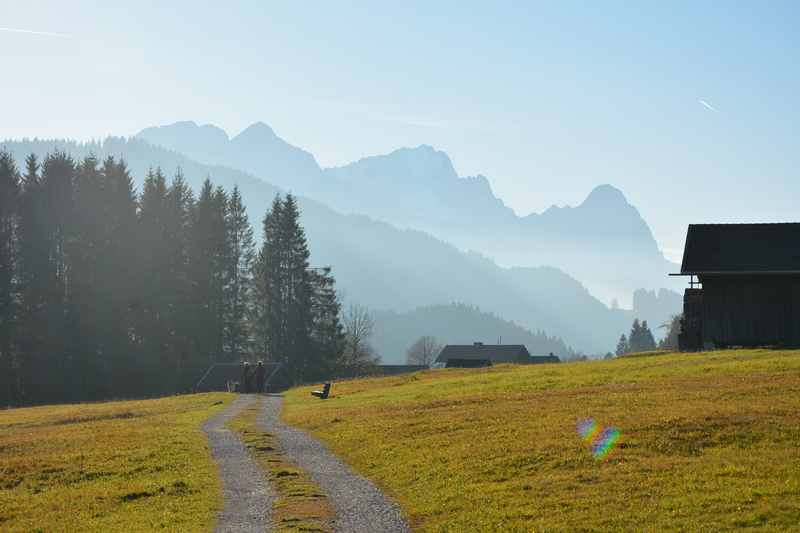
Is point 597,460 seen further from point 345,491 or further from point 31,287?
point 31,287

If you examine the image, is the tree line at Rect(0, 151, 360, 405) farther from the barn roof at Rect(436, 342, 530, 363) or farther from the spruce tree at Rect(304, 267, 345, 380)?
the barn roof at Rect(436, 342, 530, 363)

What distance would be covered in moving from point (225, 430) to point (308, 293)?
73445 millimetres

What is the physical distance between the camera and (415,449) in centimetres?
3088

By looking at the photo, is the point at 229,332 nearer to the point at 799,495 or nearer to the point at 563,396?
the point at 563,396

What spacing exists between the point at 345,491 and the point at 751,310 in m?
49.0

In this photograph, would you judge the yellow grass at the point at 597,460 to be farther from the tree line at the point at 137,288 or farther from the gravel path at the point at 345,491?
the tree line at the point at 137,288

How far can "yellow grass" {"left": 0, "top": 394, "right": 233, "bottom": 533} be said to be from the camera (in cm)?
2316

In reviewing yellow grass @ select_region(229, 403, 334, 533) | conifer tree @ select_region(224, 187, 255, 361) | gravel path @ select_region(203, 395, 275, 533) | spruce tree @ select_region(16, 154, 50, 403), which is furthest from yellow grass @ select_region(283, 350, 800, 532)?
conifer tree @ select_region(224, 187, 255, 361)

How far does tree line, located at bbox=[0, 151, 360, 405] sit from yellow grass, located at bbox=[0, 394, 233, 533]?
139 ft

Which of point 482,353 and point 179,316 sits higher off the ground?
point 179,316

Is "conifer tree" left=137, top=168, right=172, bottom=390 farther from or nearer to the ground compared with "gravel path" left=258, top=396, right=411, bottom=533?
farther from the ground

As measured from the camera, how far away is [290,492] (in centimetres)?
2514

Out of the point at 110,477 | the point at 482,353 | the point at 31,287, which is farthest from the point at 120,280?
the point at 482,353

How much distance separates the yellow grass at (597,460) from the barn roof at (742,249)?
20.1 meters
